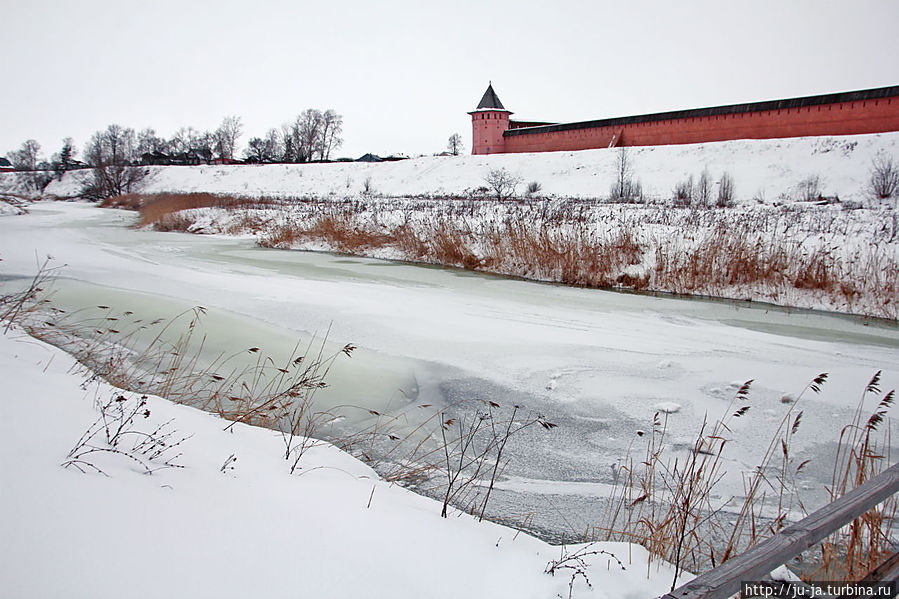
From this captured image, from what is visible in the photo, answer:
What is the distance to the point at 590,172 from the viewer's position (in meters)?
38.8

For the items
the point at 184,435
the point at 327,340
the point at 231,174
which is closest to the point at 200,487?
the point at 184,435

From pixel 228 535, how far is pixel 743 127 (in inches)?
1689

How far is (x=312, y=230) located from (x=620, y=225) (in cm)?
831

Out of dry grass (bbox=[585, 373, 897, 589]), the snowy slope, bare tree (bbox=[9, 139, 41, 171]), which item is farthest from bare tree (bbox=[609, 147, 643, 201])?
bare tree (bbox=[9, 139, 41, 171])

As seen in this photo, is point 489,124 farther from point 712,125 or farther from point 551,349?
point 551,349

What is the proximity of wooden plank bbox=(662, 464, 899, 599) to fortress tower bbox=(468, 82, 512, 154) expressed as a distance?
50.9 m

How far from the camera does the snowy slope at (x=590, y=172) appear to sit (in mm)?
30516

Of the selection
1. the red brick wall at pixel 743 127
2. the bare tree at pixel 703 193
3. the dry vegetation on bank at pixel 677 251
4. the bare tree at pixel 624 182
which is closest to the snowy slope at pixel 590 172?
the bare tree at pixel 624 182

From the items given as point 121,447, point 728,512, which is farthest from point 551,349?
point 121,447

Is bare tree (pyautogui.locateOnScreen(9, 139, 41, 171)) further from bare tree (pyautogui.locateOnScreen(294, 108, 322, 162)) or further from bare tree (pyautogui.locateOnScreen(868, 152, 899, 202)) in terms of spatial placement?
bare tree (pyautogui.locateOnScreen(868, 152, 899, 202))

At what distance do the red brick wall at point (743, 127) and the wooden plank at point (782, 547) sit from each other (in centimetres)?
4028

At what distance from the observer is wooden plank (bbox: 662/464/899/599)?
1.17m

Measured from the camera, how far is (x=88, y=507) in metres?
1.74

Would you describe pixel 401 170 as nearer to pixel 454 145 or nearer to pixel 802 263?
pixel 802 263
